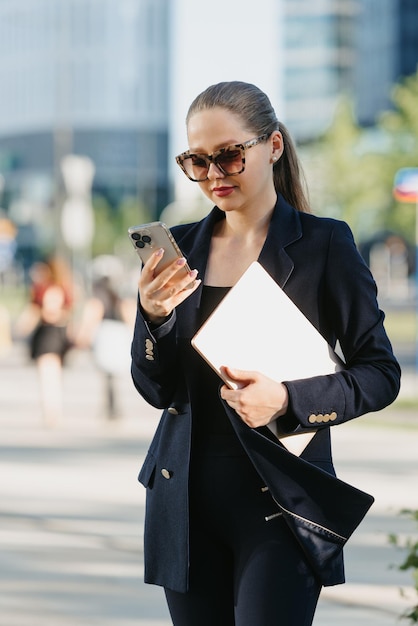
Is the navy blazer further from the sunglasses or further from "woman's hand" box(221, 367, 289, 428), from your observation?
the sunglasses

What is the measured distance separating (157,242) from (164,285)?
9cm

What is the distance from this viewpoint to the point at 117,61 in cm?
10412

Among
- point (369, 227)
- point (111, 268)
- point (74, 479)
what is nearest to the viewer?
point (74, 479)

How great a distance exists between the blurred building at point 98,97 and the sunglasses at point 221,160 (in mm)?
98693

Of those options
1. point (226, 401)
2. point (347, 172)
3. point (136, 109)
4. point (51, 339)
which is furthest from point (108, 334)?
point (136, 109)

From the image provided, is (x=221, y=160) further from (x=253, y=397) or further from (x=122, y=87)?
(x=122, y=87)

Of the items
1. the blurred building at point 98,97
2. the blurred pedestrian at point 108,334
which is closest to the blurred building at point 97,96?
the blurred building at point 98,97

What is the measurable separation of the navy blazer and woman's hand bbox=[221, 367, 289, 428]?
0.19ft

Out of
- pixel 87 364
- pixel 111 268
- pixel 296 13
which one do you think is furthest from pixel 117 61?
pixel 111 268

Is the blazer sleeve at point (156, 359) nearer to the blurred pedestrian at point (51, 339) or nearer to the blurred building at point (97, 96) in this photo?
the blurred pedestrian at point (51, 339)

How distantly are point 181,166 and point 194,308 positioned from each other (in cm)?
31

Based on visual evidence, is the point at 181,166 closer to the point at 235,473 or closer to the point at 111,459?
the point at 235,473

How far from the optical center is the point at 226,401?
2703mm

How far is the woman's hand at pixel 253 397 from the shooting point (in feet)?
8.52
